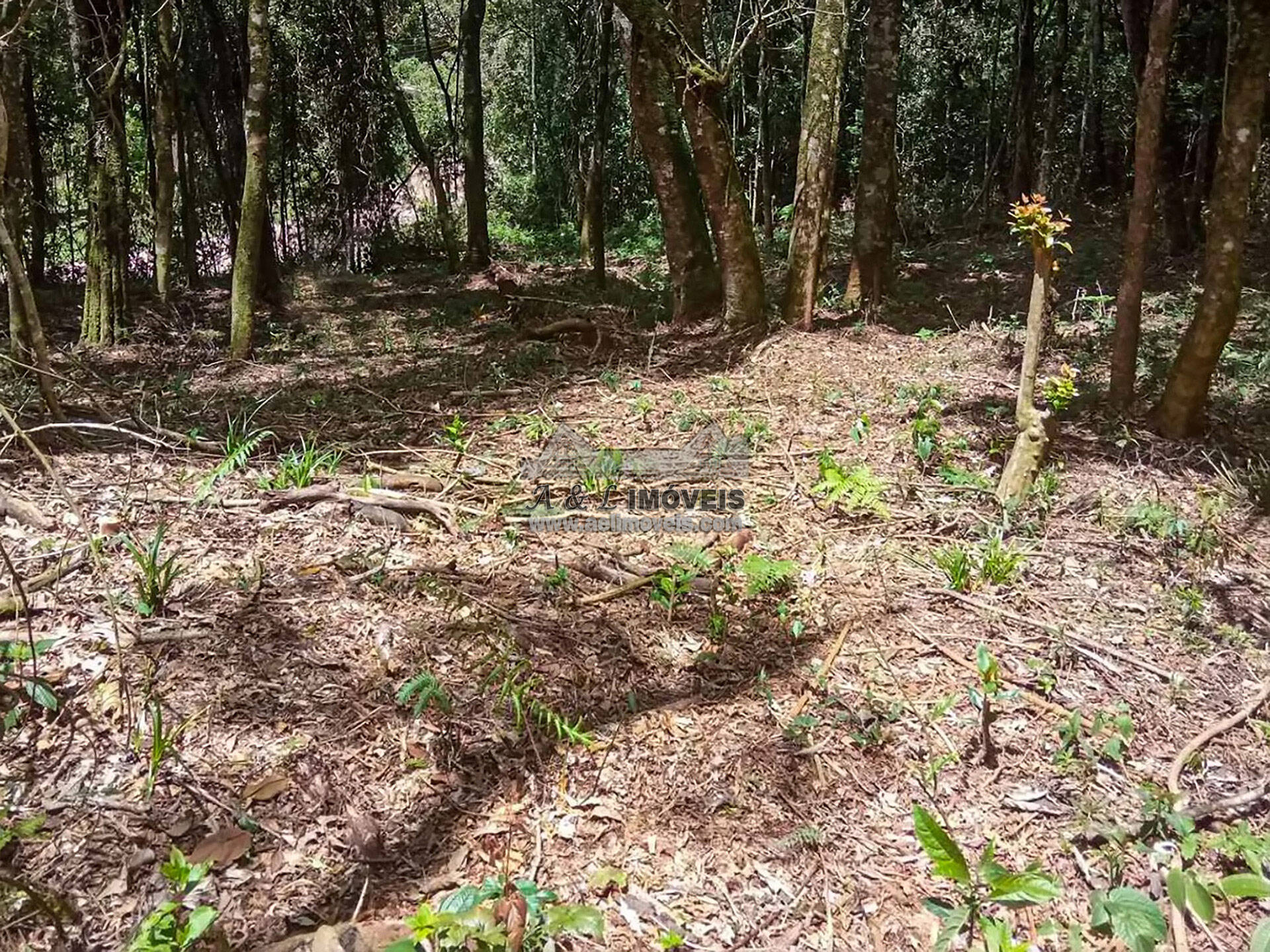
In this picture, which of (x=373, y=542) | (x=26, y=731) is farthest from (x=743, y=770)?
(x=26, y=731)

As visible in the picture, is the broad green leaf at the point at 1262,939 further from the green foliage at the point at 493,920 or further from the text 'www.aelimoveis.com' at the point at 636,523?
the text 'www.aelimoveis.com' at the point at 636,523

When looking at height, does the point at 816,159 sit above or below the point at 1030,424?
above

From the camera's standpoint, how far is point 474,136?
41.3ft

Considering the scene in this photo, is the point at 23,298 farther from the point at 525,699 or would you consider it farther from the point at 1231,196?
the point at 1231,196

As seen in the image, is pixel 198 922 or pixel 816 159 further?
pixel 816 159

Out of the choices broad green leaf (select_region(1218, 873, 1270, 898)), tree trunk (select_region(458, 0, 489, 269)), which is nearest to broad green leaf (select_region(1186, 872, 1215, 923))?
broad green leaf (select_region(1218, 873, 1270, 898))

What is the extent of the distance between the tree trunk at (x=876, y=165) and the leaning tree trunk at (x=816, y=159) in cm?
68

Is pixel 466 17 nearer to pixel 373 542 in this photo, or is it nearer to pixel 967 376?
pixel 967 376

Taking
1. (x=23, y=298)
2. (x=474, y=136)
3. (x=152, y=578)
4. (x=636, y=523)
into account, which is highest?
(x=474, y=136)

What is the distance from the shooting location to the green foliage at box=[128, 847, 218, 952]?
6.79ft

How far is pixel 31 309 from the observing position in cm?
422

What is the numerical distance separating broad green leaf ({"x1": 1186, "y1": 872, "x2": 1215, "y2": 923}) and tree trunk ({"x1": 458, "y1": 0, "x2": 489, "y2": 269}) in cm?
1225

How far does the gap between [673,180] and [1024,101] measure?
833cm

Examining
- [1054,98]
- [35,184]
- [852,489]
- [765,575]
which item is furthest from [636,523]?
[35,184]
